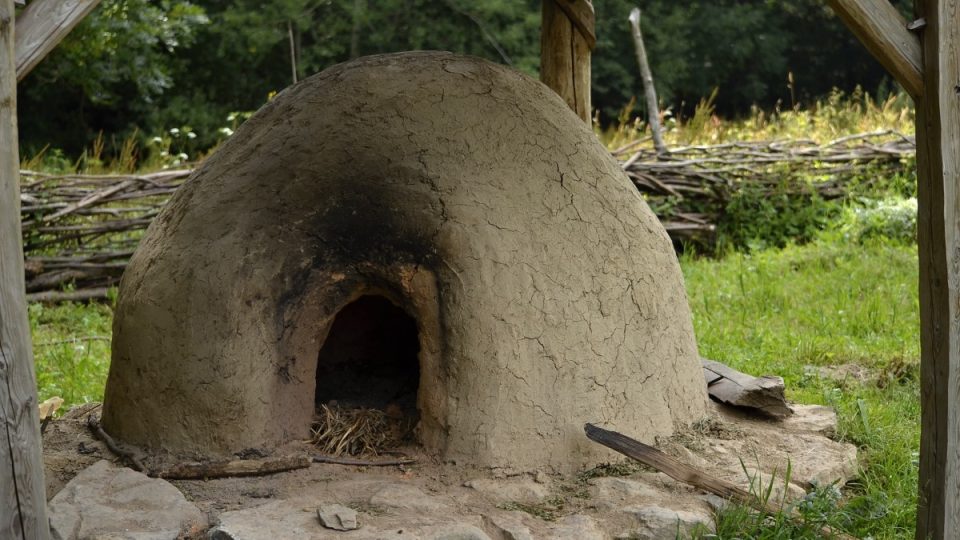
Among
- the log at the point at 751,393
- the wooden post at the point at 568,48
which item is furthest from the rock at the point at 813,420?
the wooden post at the point at 568,48

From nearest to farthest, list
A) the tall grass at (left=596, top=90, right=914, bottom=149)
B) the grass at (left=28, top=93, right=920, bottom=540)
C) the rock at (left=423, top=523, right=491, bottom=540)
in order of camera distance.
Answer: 1. the rock at (left=423, top=523, right=491, bottom=540)
2. the grass at (left=28, top=93, right=920, bottom=540)
3. the tall grass at (left=596, top=90, right=914, bottom=149)

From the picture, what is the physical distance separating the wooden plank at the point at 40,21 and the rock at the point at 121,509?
143 centimetres

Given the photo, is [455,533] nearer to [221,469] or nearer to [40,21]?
[221,469]

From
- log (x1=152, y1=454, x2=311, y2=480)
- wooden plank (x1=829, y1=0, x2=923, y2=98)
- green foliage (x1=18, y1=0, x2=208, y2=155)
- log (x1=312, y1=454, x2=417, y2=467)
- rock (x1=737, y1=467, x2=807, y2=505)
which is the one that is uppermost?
green foliage (x1=18, y1=0, x2=208, y2=155)

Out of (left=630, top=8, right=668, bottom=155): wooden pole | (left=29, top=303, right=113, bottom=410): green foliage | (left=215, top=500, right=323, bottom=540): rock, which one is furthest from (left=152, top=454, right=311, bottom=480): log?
(left=630, top=8, right=668, bottom=155): wooden pole

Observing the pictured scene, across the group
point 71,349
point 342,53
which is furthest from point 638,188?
point 342,53

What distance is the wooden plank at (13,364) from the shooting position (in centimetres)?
291

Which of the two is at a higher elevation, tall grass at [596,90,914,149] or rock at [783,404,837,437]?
tall grass at [596,90,914,149]

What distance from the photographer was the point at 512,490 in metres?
3.74

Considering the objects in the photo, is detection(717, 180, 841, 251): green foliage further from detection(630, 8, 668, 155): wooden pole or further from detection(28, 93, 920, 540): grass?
detection(630, 8, 668, 155): wooden pole

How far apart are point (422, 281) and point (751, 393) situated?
1.68 meters

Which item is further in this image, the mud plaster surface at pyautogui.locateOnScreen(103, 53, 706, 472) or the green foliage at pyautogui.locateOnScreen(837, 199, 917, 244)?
the green foliage at pyautogui.locateOnScreen(837, 199, 917, 244)

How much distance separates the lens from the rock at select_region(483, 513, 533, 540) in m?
3.41

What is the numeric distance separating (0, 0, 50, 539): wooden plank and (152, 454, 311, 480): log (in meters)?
0.82
